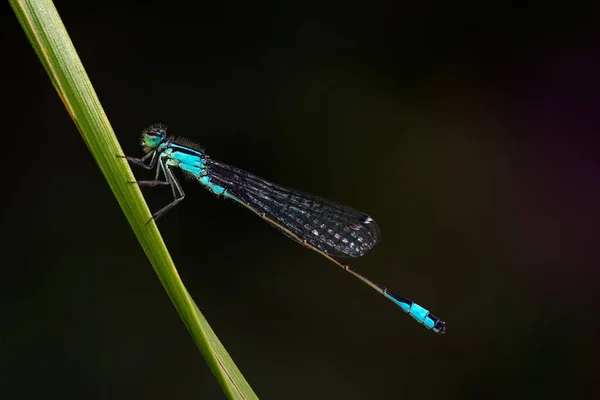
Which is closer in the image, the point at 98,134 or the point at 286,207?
the point at 98,134

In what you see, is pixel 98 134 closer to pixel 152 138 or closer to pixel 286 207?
pixel 152 138

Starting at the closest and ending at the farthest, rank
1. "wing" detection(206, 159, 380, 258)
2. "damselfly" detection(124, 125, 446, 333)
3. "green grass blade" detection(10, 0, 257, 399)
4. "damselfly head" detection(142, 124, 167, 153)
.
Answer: "green grass blade" detection(10, 0, 257, 399), "damselfly head" detection(142, 124, 167, 153), "damselfly" detection(124, 125, 446, 333), "wing" detection(206, 159, 380, 258)

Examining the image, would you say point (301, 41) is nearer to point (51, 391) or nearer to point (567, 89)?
point (567, 89)

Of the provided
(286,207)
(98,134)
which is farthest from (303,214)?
(98,134)

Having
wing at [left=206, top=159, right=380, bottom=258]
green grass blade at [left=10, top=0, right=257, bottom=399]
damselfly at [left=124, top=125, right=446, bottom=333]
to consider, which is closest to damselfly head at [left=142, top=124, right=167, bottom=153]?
damselfly at [left=124, top=125, right=446, bottom=333]

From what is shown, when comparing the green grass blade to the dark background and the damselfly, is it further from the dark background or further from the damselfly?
the dark background
